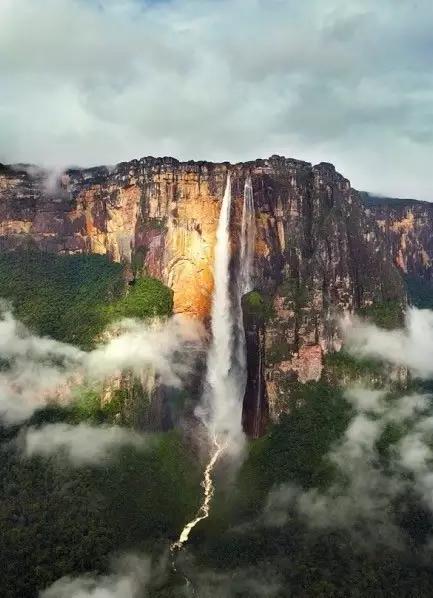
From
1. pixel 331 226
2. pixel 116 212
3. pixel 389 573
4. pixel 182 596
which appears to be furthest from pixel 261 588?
pixel 116 212

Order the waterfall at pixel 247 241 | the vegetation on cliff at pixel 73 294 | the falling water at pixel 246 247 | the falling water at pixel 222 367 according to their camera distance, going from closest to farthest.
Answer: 1. the vegetation on cliff at pixel 73 294
2. the falling water at pixel 222 367
3. the falling water at pixel 246 247
4. the waterfall at pixel 247 241

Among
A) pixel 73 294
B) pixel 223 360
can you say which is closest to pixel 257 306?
pixel 223 360

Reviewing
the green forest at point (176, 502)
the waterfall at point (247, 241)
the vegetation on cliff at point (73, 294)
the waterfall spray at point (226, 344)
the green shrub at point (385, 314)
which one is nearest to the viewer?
the green forest at point (176, 502)

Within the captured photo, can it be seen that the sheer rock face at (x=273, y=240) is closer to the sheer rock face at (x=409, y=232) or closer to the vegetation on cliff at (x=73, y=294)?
the vegetation on cliff at (x=73, y=294)

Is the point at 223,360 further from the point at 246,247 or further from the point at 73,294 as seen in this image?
the point at 73,294

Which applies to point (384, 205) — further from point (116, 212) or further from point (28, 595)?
point (28, 595)

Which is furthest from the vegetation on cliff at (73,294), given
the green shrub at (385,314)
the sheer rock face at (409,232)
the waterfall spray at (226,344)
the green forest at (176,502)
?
the sheer rock face at (409,232)
